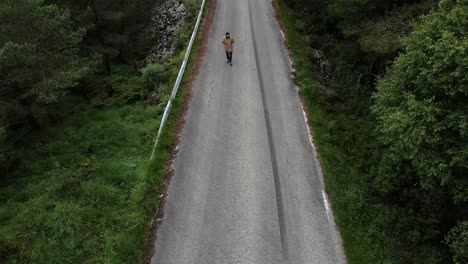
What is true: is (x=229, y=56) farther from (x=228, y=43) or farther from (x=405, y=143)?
(x=405, y=143)

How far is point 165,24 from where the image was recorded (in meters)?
32.0

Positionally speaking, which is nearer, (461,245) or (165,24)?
(461,245)

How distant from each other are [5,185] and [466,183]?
1699cm

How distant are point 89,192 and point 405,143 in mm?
10783

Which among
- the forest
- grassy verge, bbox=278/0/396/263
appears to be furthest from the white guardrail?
grassy verge, bbox=278/0/396/263

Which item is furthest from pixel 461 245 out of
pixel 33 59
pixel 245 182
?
pixel 33 59

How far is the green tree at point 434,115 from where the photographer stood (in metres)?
10.3

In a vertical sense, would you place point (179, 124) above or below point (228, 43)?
below

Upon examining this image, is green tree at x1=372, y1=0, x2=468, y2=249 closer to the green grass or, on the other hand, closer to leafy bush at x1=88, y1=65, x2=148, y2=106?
the green grass

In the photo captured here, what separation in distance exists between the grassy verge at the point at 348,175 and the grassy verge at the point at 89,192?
6557mm

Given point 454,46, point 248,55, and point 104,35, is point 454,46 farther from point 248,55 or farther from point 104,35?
point 104,35

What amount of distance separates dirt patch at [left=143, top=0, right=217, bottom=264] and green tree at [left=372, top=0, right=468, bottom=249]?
7.99 m

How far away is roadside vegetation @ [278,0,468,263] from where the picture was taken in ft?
34.6

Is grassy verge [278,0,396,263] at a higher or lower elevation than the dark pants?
lower
